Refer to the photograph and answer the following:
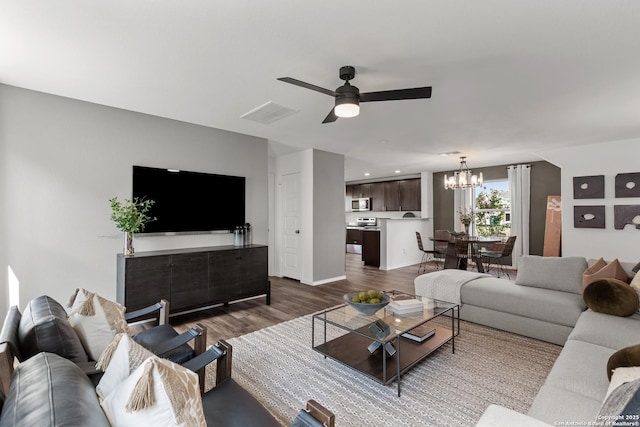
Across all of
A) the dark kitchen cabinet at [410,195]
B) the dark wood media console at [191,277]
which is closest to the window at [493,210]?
the dark kitchen cabinet at [410,195]

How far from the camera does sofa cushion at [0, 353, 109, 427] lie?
0.73 metres

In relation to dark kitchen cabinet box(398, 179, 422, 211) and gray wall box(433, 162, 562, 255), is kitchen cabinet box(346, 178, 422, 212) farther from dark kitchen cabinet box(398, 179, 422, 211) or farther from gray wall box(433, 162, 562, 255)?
gray wall box(433, 162, 562, 255)

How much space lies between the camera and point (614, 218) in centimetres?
502

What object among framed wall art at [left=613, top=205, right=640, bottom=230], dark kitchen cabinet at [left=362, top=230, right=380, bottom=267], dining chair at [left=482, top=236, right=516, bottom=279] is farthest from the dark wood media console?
framed wall art at [left=613, top=205, right=640, bottom=230]

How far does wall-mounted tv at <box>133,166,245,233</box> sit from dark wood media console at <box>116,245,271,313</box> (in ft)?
1.31

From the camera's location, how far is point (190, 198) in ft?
13.2

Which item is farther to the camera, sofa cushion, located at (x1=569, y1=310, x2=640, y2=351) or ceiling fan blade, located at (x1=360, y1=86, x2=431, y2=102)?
ceiling fan blade, located at (x1=360, y1=86, x2=431, y2=102)

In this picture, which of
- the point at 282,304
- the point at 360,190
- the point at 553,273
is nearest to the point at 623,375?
the point at 553,273

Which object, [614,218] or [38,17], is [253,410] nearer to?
[38,17]

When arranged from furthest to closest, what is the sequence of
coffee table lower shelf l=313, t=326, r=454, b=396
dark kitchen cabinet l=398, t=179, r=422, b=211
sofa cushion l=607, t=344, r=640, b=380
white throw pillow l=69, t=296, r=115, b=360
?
dark kitchen cabinet l=398, t=179, r=422, b=211, coffee table lower shelf l=313, t=326, r=454, b=396, white throw pillow l=69, t=296, r=115, b=360, sofa cushion l=607, t=344, r=640, b=380

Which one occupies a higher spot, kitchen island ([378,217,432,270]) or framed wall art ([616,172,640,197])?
framed wall art ([616,172,640,197])

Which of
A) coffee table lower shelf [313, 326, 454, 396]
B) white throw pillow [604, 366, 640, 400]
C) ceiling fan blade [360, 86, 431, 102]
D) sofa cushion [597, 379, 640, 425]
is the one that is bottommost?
coffee table lower shelf [313, 326, 454, 396]

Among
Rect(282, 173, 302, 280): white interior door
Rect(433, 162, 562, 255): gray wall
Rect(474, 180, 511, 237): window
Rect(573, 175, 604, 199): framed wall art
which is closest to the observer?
Rect(573, 175, 604, 199): framed wall art

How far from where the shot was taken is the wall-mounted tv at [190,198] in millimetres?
3705
